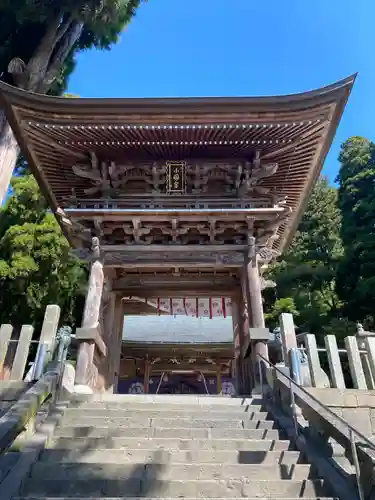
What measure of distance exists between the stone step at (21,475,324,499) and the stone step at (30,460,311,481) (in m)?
0.09

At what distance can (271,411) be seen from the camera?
18.5 ft

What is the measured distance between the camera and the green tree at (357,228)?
15.4 m

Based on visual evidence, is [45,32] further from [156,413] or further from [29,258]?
[156,413]

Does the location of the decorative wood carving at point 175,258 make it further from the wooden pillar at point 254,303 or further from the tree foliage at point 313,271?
the tree foliage at point 313,271

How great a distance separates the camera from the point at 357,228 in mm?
17375

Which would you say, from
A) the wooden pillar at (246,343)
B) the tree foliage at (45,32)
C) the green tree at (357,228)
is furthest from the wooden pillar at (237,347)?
the tree foliage at (45,32)

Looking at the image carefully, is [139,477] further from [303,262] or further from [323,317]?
[303,262]

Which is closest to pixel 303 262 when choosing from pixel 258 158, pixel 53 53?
pixel 258 158

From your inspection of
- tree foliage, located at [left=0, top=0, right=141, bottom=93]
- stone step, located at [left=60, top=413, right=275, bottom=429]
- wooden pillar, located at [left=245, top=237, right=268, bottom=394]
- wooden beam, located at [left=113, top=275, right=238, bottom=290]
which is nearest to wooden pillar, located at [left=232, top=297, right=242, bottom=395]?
wooden beam, located at [left=113, top=275, right=238, bottom=290]

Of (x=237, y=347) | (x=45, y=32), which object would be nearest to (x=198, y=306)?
(x=237, y=347)

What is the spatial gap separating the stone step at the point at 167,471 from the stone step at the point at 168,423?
1119mm

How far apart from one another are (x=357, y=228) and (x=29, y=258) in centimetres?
1304

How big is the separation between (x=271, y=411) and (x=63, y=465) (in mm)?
2890

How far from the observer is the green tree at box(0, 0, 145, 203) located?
12.0 meters
